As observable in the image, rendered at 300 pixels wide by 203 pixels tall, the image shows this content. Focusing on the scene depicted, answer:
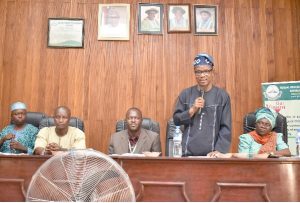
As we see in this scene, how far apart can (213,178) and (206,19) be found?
302 centimetres

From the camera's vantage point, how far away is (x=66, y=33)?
4879 mm

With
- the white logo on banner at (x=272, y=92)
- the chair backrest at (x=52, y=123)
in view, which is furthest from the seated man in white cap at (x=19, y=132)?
the white logo on banner at (x=272, y=92)

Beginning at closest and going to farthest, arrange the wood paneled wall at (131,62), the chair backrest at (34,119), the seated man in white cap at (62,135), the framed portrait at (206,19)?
the seated man in white cap at (62,135) → the chair backrest at (34,119) → the wood paneled wall at (131,62) → the framed portrait at (206,19)

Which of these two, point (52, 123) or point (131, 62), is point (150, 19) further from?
point (52, 123)

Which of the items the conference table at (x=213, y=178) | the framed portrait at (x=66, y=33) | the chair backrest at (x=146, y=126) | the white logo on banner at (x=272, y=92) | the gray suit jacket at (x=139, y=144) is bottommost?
the conference table at (x=213, y=178)

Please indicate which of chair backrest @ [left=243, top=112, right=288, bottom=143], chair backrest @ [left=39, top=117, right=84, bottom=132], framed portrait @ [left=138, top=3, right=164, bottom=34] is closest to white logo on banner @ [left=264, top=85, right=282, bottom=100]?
chair backrest @ [left=243, top=112, right=288, bottom=143]

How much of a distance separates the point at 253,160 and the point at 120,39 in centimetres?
299

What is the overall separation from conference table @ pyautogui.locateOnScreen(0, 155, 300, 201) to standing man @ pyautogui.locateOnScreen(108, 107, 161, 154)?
1.12 m

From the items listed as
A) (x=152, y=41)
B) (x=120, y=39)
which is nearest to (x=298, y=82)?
(x=152, y=41)

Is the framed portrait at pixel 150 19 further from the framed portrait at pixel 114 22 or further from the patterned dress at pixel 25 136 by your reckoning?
the patterned dress at pixel 25 136

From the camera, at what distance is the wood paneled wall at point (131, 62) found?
4.79 m

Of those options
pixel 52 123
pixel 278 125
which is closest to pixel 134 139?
pixel 52 123

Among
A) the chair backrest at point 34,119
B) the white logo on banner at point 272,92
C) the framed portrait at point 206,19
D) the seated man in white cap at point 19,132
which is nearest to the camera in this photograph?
the seated man in white cap at point 19,132

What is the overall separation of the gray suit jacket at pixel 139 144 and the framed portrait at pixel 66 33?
1.77 metres
